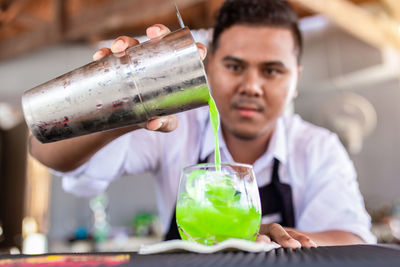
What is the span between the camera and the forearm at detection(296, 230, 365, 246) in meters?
1.08

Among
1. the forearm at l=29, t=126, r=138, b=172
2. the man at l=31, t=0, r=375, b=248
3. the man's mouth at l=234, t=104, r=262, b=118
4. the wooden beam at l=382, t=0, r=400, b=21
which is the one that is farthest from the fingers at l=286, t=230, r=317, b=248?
the wooden beam at l=382, t=0, r=400, b=21

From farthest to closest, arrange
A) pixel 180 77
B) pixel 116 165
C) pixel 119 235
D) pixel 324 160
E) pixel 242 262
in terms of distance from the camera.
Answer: pixel 119 235, pixel 324 160, pixel 116 165, pixel 180 77, pixel 242 262

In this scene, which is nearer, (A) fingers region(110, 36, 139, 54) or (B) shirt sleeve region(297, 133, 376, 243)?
(A) fingers region(110, 36, 139, 54)

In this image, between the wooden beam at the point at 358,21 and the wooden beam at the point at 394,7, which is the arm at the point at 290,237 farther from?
the wooden beam at the point at 394,7

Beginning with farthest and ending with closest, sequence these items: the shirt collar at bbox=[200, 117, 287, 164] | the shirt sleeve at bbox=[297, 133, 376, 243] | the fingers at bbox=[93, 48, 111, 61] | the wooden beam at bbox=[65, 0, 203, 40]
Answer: the wooden beam at bbox=[65, 0, 203, 40] → the shirt collar at bbox=[200, 117, 287, 164] → the shirt sleeve at bbox=[297, 133, 376, 243] → the fingers at bbox=[93, 48, 111, 61]

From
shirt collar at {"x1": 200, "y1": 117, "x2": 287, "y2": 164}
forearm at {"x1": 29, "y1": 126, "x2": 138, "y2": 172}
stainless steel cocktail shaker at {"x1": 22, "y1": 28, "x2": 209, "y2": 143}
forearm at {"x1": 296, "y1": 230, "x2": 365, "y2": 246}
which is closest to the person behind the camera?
stainless steel cocktail shaker at {"x1": 22, "y1": 28, "x2": 209, "y2": 143}

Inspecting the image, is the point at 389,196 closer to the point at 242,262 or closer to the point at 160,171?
the point at 160,171

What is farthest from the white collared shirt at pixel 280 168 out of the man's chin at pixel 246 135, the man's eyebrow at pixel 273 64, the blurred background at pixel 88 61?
the blurred background at pixel 88 61

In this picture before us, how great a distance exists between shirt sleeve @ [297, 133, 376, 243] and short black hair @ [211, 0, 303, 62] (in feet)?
1.53

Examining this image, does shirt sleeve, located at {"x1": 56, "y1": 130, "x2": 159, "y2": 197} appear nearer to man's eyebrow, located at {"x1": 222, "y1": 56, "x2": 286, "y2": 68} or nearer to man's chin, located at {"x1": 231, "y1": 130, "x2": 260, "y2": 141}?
man's chin, located at {"x1": 231, "y1": 130, "x2": 260, "y2": 141}

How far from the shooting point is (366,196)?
5.84 m

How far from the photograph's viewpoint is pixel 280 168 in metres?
1.66

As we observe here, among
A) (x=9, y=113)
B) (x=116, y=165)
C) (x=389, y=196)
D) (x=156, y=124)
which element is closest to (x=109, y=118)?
(x=156, y=124)

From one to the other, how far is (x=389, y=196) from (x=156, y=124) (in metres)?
5.52
